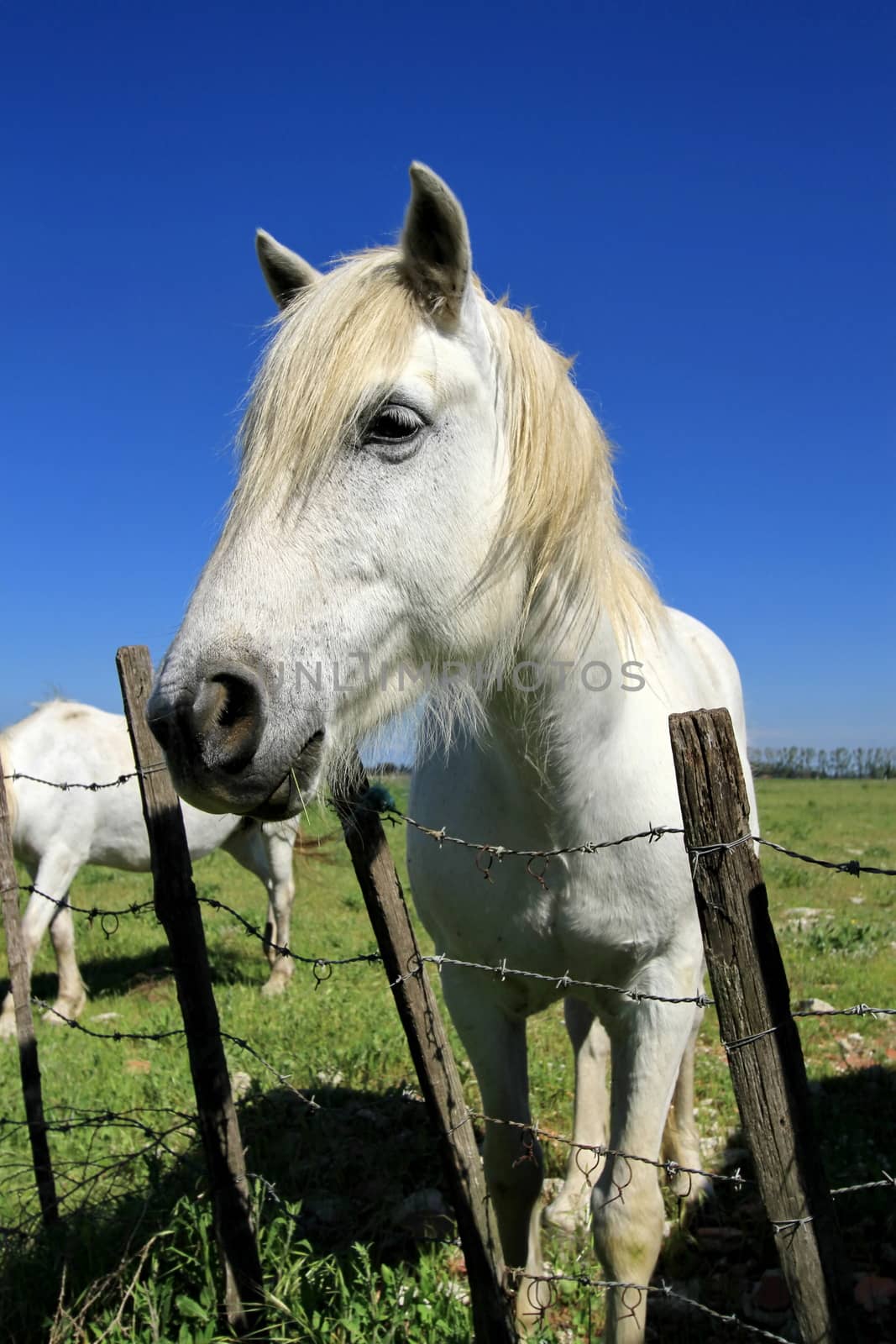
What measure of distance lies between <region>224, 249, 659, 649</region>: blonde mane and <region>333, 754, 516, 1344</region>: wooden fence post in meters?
0.63

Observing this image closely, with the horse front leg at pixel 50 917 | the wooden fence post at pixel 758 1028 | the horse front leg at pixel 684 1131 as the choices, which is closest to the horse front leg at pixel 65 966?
the horse front leg at pixel 50 917

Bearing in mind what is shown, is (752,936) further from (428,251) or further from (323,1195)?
(323,1195)

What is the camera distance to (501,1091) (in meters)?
2.62

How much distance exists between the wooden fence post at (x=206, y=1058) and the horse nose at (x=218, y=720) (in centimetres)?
77

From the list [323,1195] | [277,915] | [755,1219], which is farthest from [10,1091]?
[755,1219]

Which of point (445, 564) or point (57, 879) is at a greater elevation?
point (445, 564)

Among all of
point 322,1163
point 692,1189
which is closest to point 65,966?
point 322,1163

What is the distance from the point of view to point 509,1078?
263 cm

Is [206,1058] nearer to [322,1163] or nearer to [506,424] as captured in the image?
[322,1163]

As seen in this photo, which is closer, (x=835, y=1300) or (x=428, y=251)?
(x=835, y=1300)

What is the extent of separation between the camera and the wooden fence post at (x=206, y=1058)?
2.34 meters

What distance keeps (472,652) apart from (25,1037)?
2.14m

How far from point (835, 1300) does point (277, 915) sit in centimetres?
695

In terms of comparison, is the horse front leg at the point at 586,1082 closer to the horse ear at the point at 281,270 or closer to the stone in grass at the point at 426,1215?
the stone in grass at the point at 426,1215
